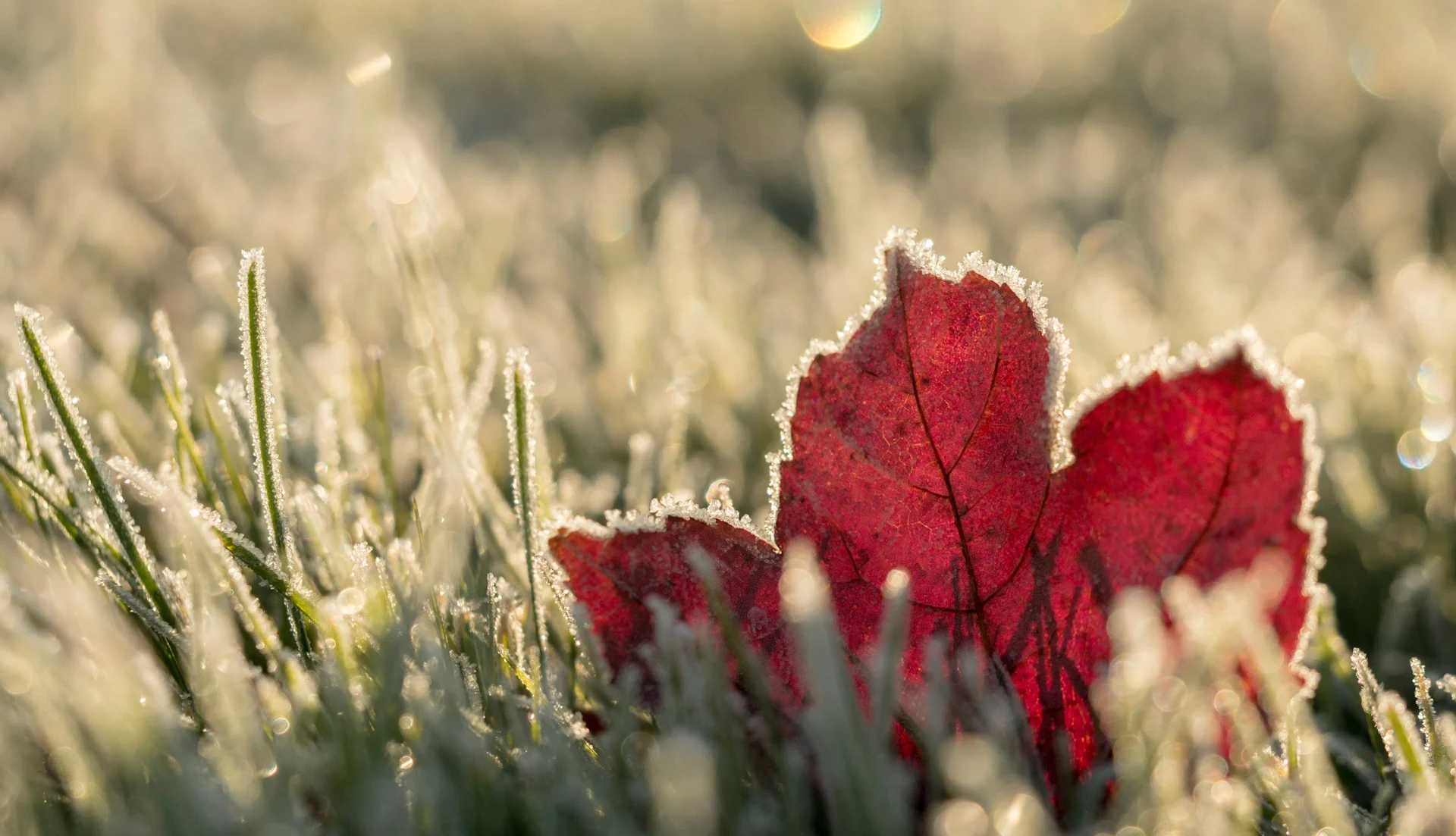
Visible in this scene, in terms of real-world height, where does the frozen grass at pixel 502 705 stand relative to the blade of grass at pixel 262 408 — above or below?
below

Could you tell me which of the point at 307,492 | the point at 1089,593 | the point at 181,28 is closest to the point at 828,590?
the point at 1089,593

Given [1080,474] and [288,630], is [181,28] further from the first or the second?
[1080,474]

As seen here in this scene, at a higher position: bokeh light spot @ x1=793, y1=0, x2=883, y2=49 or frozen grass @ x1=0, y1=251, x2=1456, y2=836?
bokeh light spot @ x1=793, y1=0, x2=883, y2=49

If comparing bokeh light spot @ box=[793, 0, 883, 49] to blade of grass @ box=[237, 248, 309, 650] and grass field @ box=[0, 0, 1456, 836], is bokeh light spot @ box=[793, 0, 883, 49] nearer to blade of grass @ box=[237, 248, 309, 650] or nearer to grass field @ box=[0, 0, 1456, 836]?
grass field @ box=[0, 0, 1456, 836]

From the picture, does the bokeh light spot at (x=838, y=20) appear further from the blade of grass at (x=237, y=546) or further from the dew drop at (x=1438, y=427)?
the blade of grass at (x=237, y=546)

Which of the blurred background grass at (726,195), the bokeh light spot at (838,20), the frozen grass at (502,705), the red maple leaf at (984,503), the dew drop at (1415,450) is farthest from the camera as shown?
the bokeh light spot at (838,20)

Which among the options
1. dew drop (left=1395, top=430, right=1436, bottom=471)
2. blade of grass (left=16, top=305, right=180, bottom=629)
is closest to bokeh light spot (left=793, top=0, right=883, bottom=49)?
dew drop (left=1395, top=430, right=1436, bottom=471)

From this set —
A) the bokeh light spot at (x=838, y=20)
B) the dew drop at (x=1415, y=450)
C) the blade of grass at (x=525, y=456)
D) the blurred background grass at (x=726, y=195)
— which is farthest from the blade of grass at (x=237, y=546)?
the bokeh light spot at (x=838, y=20)
